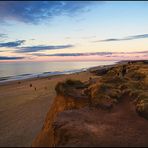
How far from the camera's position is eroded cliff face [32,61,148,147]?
7926 mm

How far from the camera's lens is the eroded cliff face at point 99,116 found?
7.93m

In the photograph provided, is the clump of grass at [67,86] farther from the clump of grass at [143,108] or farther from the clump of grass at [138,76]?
the clump of grass at [138,76]

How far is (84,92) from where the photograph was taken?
→ 12.6 m

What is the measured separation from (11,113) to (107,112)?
9.92 m

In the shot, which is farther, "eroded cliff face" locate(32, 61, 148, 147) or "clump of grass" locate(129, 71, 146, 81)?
"clump of grass" locate(129, 71, 146, 81)

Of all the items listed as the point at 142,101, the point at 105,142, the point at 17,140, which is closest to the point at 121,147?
the point at 105,142

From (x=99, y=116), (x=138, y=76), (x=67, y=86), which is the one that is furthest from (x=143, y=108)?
(x=138, y=76)

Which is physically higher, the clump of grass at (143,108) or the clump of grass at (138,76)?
the clump of grass at (138,76)

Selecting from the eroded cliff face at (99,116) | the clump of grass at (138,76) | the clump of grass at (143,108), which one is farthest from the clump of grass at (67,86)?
the clump of grass at (138,76)

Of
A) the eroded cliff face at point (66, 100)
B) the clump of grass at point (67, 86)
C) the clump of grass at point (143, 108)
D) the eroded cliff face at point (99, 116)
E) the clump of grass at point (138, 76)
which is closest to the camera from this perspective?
the eroded cliff face at point (99, 116)

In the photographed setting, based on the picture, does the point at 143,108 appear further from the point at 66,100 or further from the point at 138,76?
the point at 138,76

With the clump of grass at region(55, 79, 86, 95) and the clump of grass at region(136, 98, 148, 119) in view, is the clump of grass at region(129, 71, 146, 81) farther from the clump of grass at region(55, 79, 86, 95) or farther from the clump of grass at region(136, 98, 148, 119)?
the clump of grass at region(136, 98, 148, 119)

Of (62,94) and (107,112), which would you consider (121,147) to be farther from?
(62,94)

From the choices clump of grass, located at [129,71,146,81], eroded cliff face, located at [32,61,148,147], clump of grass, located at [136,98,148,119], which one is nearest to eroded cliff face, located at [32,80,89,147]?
eroded cliff face, located at [32,61,148,147]
